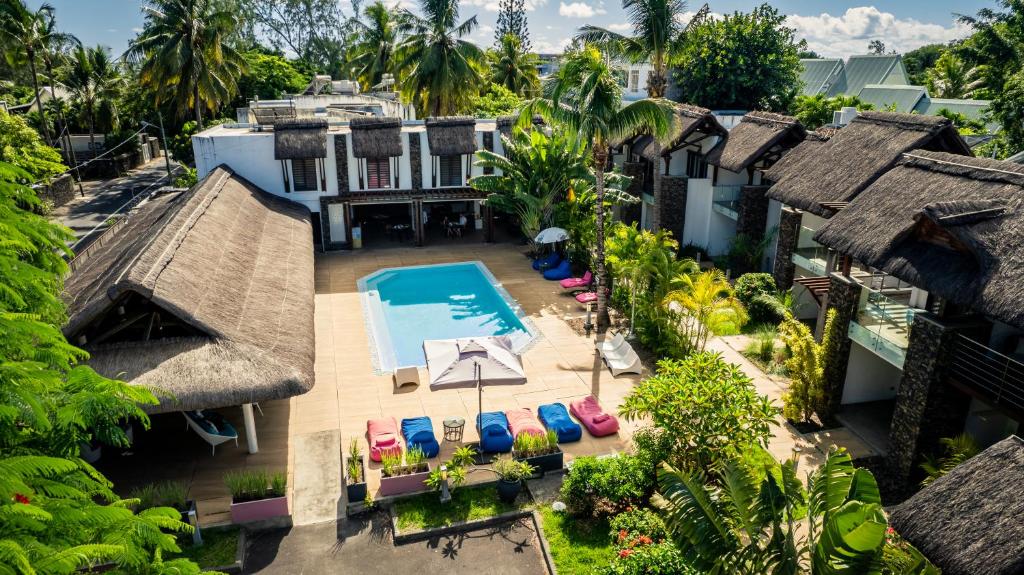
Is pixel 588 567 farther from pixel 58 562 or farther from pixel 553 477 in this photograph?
pixel 58 562

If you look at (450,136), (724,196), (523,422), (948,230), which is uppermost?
(450,136)

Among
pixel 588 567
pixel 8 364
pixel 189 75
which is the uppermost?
pixel 189 75

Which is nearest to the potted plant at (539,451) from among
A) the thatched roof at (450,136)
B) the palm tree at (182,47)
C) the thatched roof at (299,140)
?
the thatched roof at (450,136)

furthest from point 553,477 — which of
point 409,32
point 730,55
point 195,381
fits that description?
point 730,55

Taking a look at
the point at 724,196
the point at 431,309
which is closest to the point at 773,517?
→ the point at 431,309

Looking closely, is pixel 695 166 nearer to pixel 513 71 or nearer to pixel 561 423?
pixel 561 423

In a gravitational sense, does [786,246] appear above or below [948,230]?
below
